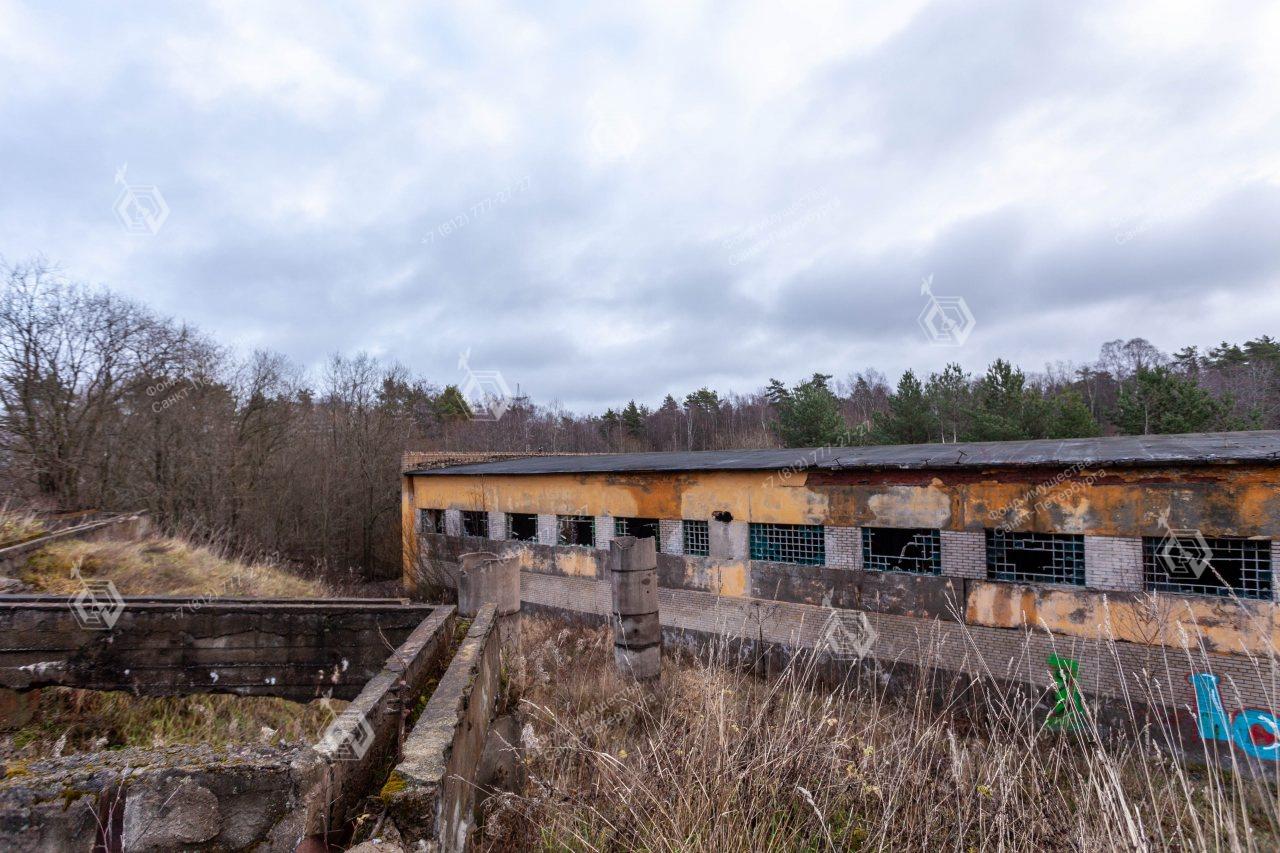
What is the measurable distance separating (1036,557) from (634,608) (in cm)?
603

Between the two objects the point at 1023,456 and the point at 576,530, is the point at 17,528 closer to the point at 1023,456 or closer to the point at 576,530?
the point at 576,530

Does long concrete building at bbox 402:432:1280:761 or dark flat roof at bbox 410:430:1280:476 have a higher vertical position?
dark flat roof at bbox 410:430:1280:476

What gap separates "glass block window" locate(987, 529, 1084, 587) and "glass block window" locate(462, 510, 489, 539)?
12441 mm

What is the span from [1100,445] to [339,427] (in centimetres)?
2576

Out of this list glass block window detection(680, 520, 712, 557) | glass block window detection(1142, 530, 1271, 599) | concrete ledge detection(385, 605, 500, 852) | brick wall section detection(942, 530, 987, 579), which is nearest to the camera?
concrete ledge detection(385, 605, 500, 852)

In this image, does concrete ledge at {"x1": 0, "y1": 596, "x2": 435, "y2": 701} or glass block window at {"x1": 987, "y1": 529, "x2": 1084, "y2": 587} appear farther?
glass block window at {"x1": 987, "y1": 529, "x2": 1084, "y2": 587}

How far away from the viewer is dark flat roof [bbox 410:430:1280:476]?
24.8 feet

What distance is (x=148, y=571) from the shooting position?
1111cm

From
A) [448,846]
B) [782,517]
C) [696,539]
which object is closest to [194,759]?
[448,846]

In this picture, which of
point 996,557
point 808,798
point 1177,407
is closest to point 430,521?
point 996,557

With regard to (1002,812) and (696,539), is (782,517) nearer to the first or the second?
(696,539)

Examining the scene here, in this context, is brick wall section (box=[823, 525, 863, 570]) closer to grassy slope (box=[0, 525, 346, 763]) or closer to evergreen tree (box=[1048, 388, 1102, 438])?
grassy slope (box=[0, 525, 346, 763])

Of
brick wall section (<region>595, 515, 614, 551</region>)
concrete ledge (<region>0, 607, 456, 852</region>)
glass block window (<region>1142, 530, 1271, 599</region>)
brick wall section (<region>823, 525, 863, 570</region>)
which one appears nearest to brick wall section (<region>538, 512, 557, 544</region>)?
brick wall section (<region>595, 515, 614, 551</region>)

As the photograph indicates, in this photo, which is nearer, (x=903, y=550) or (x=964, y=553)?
(x=964, y=553)
